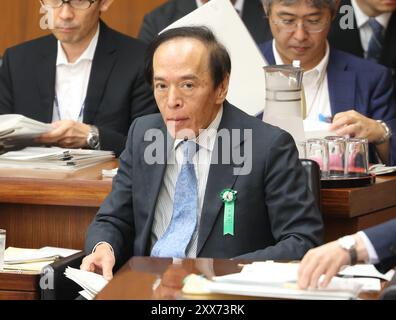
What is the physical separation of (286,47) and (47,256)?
167cm

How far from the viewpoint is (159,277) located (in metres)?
2.47

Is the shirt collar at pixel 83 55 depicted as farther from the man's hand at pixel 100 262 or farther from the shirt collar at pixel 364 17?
the man's hand at pixel 100 262

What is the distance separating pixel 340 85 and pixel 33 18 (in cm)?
232

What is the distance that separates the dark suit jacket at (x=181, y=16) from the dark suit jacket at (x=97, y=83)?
37 centimetres

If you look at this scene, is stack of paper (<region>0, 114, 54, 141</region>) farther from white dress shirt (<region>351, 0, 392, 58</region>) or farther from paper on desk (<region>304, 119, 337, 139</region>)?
white dress shirt (<region>351, 0, 392, 58</region>)

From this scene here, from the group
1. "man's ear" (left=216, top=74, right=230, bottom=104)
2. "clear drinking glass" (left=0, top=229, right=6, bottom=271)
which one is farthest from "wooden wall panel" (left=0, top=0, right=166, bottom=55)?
"clear drinking glass" (left=0, top=229, right=6, bottom=271)

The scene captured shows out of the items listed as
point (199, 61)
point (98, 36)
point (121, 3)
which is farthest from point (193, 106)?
point (121, 3)

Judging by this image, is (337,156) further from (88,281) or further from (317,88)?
(88,281)

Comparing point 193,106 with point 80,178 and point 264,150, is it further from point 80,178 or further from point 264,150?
point 80,178

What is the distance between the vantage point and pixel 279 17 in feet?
15.1

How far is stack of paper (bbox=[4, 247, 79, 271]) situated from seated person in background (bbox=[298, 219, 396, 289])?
1320 millimetres

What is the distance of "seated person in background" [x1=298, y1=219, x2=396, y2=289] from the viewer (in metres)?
2.24

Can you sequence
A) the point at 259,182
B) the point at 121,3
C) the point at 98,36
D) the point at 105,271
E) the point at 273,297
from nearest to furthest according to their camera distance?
the point at 273,297 → the point at 105,271 → the point at 259,182 → the point at 98,36 → the point at 121,3

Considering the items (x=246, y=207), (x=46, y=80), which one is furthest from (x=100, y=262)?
(x=46, y=80)
